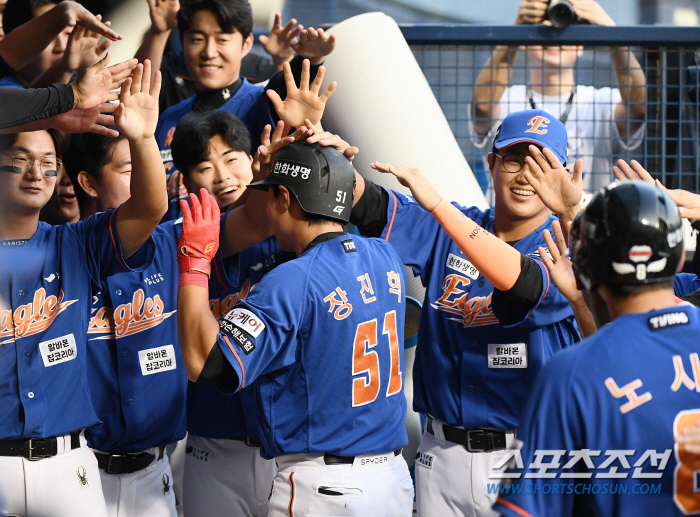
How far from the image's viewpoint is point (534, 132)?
276 centimetres

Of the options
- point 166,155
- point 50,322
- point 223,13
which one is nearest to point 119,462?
point 50,322

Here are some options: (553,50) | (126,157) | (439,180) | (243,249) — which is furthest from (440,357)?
(553,50)

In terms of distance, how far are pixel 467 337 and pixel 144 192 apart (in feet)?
3.89

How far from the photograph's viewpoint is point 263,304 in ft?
7.22

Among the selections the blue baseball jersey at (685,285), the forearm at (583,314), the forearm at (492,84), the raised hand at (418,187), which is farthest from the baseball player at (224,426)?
the forearm at (492,84)

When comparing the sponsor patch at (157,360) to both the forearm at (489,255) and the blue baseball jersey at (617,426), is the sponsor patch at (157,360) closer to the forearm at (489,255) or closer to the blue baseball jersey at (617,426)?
the forearm at (489,255)

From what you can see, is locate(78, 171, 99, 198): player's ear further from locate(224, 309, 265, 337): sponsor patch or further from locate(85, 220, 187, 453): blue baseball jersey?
locate(224, 309, 265, 337): sponsor patch

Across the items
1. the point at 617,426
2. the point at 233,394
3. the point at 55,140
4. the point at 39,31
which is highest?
the point at 39,31

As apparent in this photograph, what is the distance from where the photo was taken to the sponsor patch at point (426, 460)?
2.77m

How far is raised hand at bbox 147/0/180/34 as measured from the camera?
13.2 ft

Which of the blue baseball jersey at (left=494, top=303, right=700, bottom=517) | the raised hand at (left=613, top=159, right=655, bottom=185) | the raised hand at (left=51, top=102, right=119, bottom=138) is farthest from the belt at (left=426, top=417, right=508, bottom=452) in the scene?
the raised hand at (left=51, top=102, right=119, bottom=138)

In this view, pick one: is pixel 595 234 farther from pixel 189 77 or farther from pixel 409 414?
pixel 189 77

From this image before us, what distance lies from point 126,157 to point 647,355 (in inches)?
92.8

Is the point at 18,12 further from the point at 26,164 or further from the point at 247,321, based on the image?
the point at 247,321
